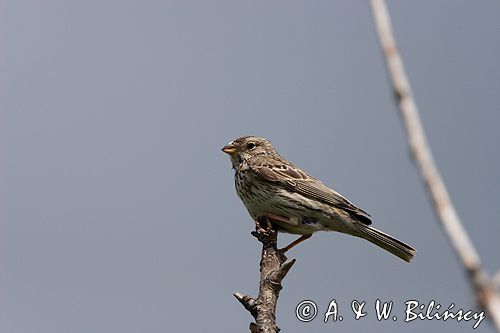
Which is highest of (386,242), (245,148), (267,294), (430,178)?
(245,148)

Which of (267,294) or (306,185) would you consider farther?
(306,185)

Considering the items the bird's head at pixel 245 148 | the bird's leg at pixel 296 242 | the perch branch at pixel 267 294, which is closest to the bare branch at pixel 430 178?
the perch branch at pixel 267 294

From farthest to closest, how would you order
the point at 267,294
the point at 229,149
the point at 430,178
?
the point at 229,149
the point at 267,294
the point at 430,178

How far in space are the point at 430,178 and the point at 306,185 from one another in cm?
737

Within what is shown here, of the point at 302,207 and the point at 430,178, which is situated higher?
the point at 302,207

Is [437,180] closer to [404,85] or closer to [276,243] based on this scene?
[404,85]

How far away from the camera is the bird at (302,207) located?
8523 mm

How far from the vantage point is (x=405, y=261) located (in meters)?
8.72

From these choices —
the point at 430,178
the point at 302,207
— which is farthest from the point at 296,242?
the point at 430,178

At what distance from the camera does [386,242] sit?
8.60m

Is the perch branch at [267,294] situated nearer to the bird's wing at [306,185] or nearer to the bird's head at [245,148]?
the bird's wing at [306,185]

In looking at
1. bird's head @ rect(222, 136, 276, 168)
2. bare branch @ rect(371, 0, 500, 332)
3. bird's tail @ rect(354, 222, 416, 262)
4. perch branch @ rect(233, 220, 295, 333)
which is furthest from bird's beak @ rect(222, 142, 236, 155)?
bare branch @ rect(371, 0, 500, 332)

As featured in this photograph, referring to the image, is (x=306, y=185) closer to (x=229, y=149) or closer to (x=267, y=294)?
(x=229, y=149)

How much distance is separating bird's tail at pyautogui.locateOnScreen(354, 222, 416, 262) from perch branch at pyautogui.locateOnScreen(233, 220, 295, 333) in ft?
8.89
